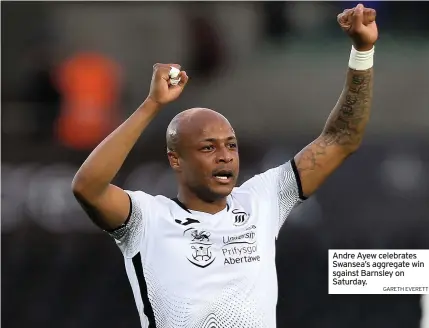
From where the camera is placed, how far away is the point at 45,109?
18.8 feet

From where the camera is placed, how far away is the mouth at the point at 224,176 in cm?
326

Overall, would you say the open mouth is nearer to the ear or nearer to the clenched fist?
the ear

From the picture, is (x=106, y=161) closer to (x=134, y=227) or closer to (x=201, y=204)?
(x=134, y=227)

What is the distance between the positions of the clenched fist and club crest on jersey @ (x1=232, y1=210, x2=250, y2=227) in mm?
888

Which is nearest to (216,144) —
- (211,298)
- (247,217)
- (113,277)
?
(247,217)

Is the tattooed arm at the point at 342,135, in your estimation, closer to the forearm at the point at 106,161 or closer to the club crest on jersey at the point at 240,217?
the club crest on jersey at the point at 240,217

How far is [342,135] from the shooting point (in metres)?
3.52

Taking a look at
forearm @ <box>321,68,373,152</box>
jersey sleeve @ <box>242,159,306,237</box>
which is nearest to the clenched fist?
forearm @ <box>321,68,373,152</box>

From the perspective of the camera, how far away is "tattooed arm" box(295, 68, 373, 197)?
348 cm

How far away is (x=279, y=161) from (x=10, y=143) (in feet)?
6.39

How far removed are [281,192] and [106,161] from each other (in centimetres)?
95

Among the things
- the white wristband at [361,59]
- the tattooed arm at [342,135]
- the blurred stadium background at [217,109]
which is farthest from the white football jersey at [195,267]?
the blurred stadium background at [217,109]
